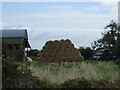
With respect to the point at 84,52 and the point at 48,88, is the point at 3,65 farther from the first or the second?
the point at 84,52

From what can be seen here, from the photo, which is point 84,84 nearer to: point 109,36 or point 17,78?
point 17,78

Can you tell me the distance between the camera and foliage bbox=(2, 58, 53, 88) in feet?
22.8

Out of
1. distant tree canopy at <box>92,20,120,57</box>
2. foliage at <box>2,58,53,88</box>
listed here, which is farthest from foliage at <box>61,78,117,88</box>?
distant tree canopy at <box>92,20,120,57</box>

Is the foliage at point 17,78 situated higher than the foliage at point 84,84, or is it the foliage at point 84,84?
the foliage at point 17,78

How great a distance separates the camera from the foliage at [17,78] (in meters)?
6.94

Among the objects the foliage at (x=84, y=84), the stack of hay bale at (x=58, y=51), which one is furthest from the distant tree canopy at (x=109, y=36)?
the foliage at (x=84, y=84)

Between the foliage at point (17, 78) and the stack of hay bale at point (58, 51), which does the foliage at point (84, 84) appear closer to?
the foliage at point (17, 78)

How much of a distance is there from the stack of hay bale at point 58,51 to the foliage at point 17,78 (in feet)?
52.4

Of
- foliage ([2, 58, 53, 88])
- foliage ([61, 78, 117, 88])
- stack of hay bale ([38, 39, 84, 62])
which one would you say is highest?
stack of hay bale ([38, 39, 84, 62])

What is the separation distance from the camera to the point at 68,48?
2422cm

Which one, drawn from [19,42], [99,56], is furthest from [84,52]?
[19,42]

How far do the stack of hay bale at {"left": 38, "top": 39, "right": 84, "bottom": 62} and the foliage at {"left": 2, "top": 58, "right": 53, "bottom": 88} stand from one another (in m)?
16.0

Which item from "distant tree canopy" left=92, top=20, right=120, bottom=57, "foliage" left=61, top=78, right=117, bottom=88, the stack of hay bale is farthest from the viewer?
"distant tree canopy" left=92, top=20, right=120, bottom=57

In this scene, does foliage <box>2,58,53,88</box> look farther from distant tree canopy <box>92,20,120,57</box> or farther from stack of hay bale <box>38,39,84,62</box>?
distant tree canopy <box>92,20,120,57</box>
